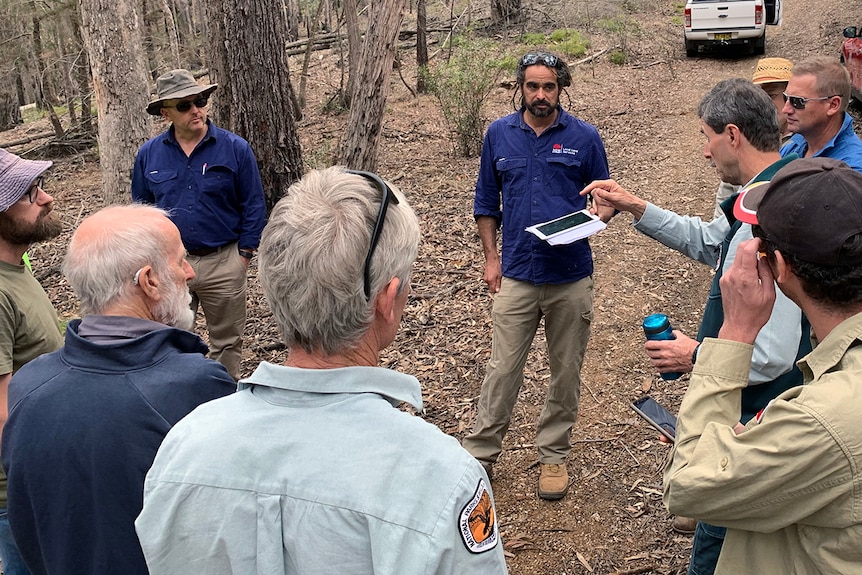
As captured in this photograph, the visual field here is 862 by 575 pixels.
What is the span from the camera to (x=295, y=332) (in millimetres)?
1666

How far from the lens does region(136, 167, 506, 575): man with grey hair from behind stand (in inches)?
55.5

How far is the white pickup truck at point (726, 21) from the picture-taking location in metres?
15.7

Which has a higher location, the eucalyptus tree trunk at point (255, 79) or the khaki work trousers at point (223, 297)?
the eucalyptus tree trunk at point (255, 79)

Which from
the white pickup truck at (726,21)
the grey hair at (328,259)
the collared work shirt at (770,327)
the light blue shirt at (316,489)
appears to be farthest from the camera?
the white pickup truck at (726,21)

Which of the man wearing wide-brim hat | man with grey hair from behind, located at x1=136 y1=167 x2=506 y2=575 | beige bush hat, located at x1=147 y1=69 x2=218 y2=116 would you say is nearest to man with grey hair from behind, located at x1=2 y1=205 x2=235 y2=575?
man with grey hair from behind, located at x1=136 y1=167 x2=506 y2=575

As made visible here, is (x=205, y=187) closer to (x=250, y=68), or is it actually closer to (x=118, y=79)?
(x=118, y=79)

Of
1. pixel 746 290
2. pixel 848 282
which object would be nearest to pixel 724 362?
pixel 746 290

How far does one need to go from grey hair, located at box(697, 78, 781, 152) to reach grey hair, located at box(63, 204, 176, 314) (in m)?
2.35

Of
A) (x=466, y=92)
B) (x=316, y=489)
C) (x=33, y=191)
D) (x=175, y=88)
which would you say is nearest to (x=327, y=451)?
(x=316, y=489)

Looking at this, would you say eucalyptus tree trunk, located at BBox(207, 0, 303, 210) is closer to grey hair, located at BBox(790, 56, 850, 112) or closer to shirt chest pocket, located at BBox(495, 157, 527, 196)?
shirt chest pocket, located at BBox(495, 157, 527, 196)

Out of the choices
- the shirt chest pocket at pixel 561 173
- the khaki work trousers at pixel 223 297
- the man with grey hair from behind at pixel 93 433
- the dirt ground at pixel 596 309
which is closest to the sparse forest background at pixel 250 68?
the dirt ground at pixel 596 309

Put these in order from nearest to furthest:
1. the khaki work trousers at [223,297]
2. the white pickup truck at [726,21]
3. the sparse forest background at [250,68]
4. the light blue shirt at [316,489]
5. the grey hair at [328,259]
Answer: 1. the light blue shirt at [316,489]
2. the grey hair at [328,259]
3. the khaki work trousers at [223,297]
4. the sparse forest background at [250,68]
5. the white pickup truck at [726,21]

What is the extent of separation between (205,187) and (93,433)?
10.5 feet

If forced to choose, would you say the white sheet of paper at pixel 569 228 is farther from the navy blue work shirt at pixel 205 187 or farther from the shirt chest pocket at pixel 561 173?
the navy blue work shirt at pixel 205 187
